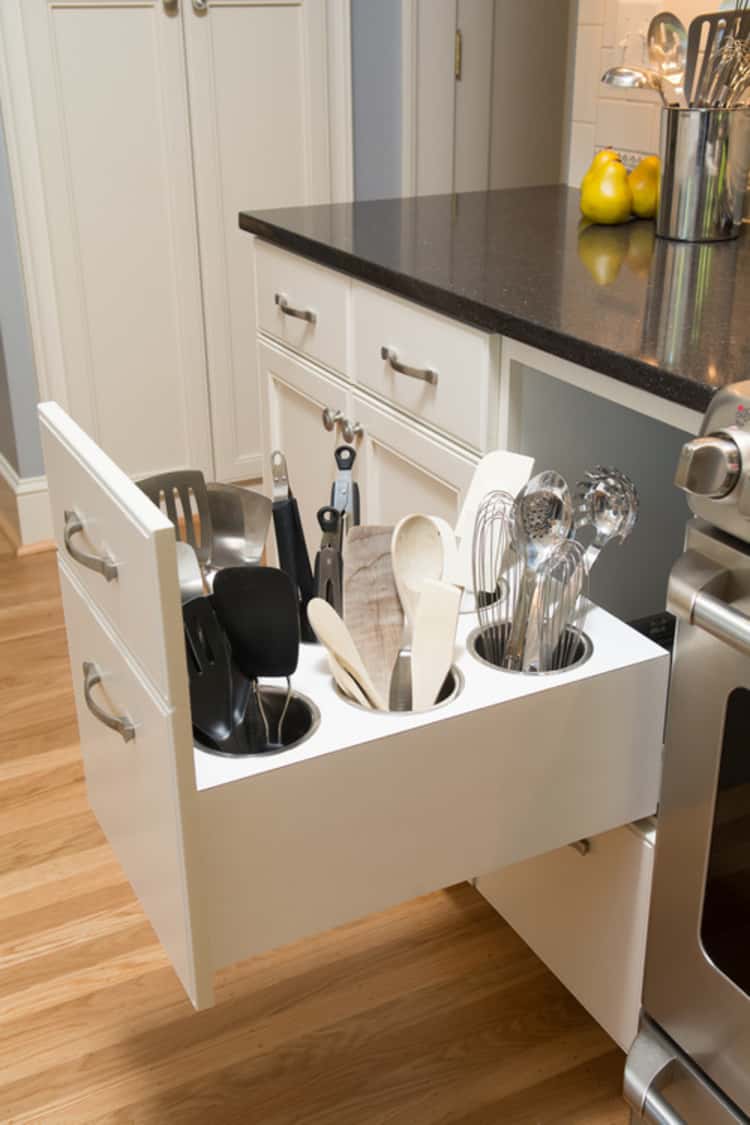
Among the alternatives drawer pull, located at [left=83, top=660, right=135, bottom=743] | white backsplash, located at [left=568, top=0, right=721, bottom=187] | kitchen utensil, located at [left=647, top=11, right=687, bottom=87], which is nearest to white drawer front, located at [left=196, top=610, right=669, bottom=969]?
drawer pull, located at [left=83, top=660, right=135, bottom=743]

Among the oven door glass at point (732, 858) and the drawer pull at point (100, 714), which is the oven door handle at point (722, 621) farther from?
the drawer pull at point (100, 714)

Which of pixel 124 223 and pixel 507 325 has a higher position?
pixel 507 325

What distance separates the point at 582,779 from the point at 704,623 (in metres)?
0.20

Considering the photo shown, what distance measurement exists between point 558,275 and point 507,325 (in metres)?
0.22

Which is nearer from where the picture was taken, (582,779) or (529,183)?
(582,779)

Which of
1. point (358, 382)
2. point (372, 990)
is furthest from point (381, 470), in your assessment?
point (372, 990)

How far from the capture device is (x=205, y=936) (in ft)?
3.01

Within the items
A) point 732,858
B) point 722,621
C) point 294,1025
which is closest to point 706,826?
point 732,858

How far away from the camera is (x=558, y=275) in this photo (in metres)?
1.45

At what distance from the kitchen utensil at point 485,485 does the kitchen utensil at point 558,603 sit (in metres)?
0.12

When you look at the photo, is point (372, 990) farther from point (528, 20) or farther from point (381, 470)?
point (528, 20)

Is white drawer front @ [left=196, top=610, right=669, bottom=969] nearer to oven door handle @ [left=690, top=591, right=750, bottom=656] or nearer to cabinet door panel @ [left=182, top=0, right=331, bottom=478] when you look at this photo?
oven door handle @ [left=690, top=591, right=750, bottom=656]

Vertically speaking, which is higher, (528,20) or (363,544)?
(528,20)

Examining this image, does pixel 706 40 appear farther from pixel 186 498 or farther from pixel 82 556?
pixel 82 556
